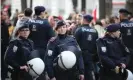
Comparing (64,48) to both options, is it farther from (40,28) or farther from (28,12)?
(28,12)

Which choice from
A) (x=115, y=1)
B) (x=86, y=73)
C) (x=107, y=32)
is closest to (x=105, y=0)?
(x=115, y=1)

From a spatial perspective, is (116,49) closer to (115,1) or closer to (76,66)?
(76,66)

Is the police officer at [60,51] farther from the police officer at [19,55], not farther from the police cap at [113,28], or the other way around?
the police cap at [113,28]

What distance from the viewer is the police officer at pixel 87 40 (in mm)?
14070

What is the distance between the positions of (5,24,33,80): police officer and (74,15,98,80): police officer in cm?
316

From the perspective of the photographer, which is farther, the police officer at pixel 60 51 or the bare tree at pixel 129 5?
the bare tree at pixel 129 5

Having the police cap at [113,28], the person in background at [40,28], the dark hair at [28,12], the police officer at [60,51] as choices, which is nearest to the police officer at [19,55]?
the police officer at [60,51]

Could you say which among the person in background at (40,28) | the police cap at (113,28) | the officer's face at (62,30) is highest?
the officer's face at (62,30)

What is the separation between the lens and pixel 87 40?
1412cm

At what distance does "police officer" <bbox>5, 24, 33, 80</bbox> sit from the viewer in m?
10.8

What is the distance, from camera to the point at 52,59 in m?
10.8

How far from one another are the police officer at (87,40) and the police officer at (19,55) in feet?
10.4

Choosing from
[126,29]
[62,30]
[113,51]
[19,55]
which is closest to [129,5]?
[126,29]

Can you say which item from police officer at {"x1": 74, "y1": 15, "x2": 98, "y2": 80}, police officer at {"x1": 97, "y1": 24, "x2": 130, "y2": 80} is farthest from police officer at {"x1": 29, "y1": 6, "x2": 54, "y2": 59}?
police officer at {"x1": 97, "y1": 24, "x2": 130, "y2": 80}
